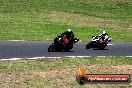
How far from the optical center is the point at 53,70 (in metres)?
22.0

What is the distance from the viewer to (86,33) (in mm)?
41219

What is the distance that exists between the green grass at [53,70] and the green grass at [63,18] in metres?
10.9

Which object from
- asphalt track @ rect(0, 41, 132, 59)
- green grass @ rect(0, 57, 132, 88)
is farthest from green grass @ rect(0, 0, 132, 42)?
green grass @ rect(0, 57, 132, 88)

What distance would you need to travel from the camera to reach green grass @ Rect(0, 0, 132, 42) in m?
39.6

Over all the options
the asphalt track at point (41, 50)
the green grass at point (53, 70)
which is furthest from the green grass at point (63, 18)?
the green grass at point (53, 70)

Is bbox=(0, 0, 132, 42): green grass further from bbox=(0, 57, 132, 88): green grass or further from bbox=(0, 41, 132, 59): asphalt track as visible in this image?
bbox=(0, 57, 132, 88): green grass

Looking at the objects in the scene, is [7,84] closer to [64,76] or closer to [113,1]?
[64,76]

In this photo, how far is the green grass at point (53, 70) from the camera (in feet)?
63.7

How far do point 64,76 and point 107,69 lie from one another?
333 centimetres

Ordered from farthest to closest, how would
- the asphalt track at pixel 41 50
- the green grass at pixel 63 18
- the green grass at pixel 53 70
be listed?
the green grass at pixel 63 18 → the asphalt track at pixel 41 50 → the green grass at pixel 53 70

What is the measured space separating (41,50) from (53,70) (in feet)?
20.9

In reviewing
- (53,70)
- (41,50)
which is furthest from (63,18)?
(53,70)

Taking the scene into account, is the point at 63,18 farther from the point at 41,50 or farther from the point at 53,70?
the point at 53,70

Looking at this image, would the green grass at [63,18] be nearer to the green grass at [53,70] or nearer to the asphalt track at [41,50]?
the asphalt track at [41,50]
